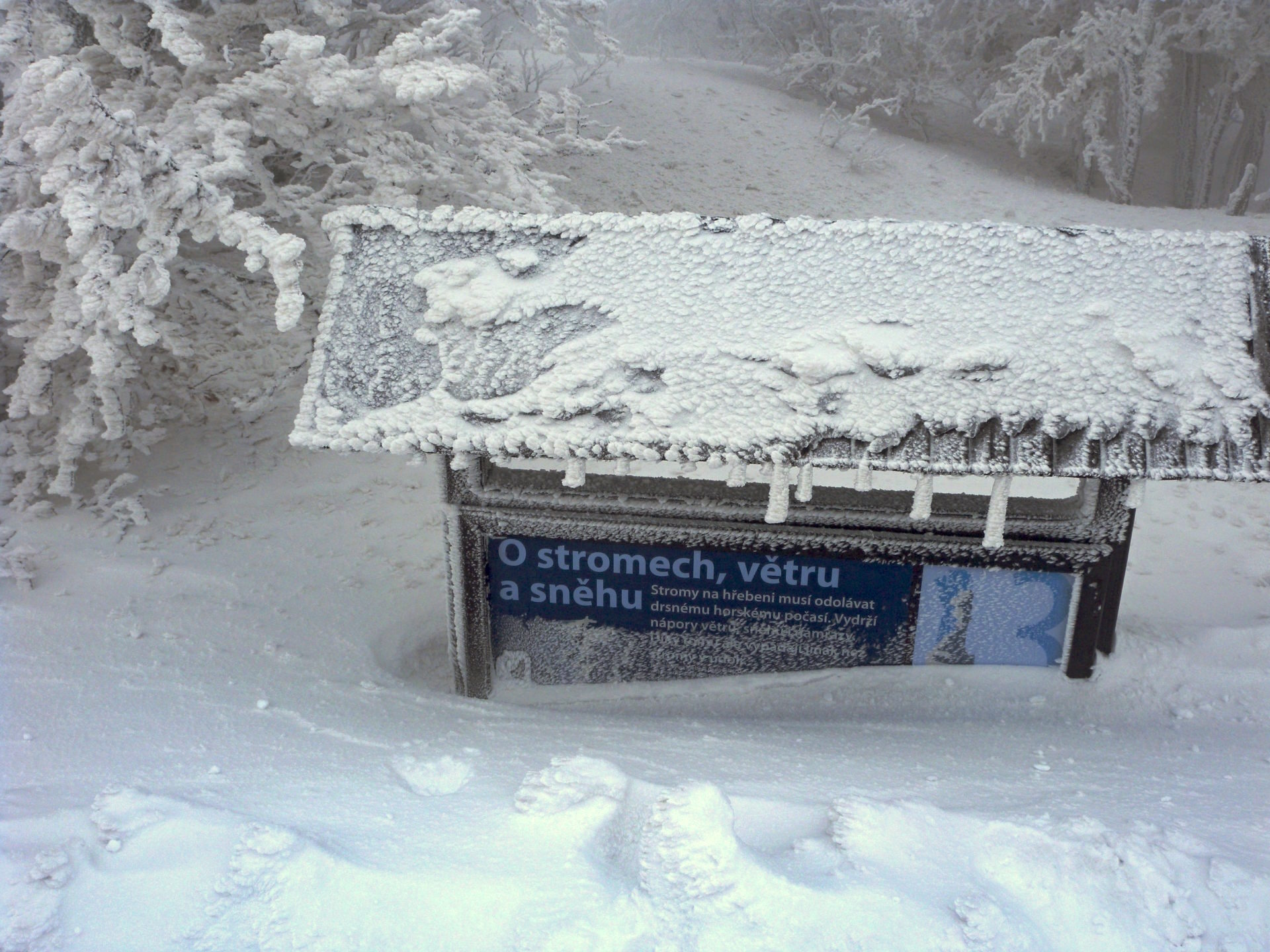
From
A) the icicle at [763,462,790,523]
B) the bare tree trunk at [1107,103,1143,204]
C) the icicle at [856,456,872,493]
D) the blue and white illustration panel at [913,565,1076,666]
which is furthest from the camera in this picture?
the bare tree trunk at [1107,103,1143,204]

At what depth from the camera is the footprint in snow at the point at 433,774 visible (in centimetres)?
302

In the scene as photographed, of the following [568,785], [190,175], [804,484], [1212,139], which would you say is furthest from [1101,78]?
[568,785]

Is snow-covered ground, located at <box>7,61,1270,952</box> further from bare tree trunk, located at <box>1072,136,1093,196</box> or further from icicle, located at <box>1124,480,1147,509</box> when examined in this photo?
bare tree trunk, located at <box>1072,136,1093,196</box>

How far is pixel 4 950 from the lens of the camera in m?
2.15

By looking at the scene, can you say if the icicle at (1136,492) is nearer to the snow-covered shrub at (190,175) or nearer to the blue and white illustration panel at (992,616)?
the blue and white illustration panel at (992,616)

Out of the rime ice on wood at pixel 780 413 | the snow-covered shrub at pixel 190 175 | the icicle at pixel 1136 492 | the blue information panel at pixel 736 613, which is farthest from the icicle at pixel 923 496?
the snow-covered shrub at pixel 190 175

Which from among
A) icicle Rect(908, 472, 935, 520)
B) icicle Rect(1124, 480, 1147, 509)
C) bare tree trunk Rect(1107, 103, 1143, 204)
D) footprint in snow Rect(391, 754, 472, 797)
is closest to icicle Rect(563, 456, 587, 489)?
footprint in snow Rect(391, 754, 472, 797)

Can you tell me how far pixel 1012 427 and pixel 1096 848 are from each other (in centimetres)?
143

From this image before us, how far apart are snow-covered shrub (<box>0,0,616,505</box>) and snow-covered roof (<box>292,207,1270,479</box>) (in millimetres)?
1138

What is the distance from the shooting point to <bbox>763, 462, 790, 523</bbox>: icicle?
3338 millimetres

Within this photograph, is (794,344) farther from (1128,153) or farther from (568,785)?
(1128,153)

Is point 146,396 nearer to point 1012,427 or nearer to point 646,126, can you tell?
point 1012,427

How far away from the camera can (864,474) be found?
3.18 metres

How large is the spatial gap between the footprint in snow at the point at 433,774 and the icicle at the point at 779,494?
1.53 metres
